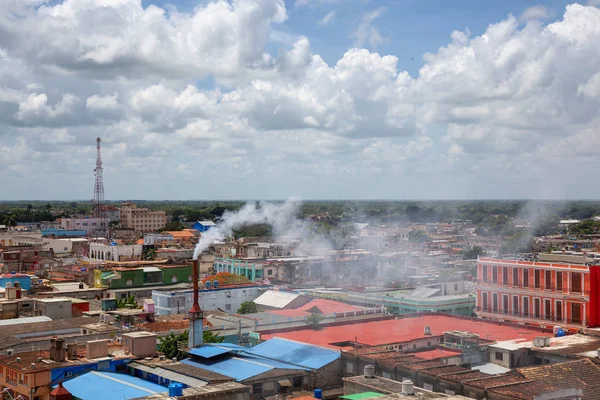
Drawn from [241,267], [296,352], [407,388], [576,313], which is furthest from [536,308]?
[241,267]

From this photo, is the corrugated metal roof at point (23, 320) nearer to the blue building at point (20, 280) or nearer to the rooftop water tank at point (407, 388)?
the blue building at point (20, 280)

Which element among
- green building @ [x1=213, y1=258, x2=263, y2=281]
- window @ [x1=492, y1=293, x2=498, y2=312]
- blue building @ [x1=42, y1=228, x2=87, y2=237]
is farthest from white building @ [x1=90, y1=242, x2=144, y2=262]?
window @ [x1=492, y1=293, x2=498, y2=312]

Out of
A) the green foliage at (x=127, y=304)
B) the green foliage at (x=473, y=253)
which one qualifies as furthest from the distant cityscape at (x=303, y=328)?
the green foliage at (x=473, y=253)

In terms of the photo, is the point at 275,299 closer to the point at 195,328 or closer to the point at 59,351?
the point at 195,328

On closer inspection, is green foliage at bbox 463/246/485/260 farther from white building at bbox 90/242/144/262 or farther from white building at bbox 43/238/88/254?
white building at bbox 43/238/88/254

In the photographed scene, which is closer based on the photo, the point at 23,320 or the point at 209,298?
the point at 23,320
